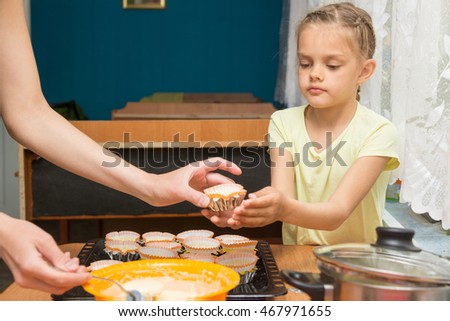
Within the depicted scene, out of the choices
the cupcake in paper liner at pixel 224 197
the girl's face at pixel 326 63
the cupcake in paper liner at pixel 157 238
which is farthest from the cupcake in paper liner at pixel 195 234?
the girl's face at pixel 326 63

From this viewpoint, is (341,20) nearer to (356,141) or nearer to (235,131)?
(356,141)

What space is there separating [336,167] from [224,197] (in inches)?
21.5

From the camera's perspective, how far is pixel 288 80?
3.86m

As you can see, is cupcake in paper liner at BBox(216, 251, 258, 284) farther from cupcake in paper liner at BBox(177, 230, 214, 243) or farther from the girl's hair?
the girl's hair

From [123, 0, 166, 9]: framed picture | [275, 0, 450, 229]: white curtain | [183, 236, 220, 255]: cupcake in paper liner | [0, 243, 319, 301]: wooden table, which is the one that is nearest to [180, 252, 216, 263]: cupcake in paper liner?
[183, 236, 220, 255]: cupcake in paper liner

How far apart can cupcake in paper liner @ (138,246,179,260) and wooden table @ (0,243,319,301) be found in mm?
195

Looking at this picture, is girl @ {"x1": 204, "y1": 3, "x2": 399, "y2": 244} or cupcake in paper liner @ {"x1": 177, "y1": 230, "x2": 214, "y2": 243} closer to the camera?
cupcake in paper liner @ {"x1": 177, "y1": 230, "x2": 214, "y2": 243}

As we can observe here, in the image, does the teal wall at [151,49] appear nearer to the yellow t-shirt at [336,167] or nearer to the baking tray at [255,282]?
the yellow t-shirt at [336,167]

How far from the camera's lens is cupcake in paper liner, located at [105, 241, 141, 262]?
123cm

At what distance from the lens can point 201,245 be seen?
49.1 inches

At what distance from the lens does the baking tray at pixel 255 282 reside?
0.99 meters

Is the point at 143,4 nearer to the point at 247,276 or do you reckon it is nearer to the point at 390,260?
the point at 247,276

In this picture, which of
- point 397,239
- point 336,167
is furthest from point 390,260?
point 336,167

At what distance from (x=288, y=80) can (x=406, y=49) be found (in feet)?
7.08
